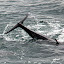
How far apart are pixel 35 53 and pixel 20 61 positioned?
1592 millimetres

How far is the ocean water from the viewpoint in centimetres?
1502

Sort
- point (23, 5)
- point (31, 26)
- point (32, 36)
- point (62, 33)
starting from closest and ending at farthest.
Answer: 1. point (32, 36)
2. point (62, 33)
3. point (31, 26)
4. point (23, 5)

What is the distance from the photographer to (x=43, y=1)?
1416 inches

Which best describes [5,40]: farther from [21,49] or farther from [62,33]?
[62,33]

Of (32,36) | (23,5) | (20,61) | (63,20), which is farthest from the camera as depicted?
(23,5)

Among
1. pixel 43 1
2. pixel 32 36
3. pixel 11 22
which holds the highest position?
pixel 32 36

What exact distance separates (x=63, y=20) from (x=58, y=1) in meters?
11.5

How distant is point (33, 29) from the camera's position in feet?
71.5

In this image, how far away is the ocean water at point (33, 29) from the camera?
49.3ft

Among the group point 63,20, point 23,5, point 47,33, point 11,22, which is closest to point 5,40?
point 47,33

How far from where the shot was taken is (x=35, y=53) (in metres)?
15.8

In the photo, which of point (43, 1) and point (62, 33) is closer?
point (62, 33)

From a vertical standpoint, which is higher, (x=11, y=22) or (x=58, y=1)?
(x=11, y=22)

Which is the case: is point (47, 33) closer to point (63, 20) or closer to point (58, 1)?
point (63, 20)
